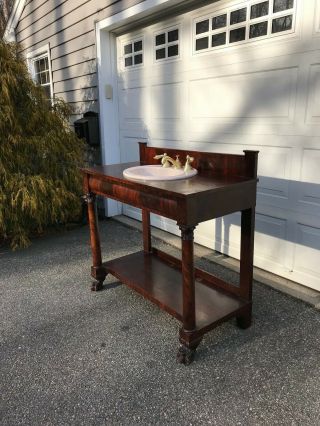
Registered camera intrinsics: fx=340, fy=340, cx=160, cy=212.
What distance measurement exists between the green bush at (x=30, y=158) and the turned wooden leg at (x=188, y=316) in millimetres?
1901

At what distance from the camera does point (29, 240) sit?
3.34 metres

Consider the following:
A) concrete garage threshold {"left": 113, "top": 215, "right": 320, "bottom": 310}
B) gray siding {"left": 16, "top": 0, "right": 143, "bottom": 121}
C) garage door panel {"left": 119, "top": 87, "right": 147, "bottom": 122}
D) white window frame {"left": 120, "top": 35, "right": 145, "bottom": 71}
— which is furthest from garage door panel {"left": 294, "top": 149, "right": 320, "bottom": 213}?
gray siding {"left": 16, "top": 0, "right": 143, "bottom": 121}

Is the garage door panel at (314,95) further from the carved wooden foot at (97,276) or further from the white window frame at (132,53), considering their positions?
the white window frame at (132,53)

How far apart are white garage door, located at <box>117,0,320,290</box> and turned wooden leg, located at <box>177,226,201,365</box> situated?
1029 mm

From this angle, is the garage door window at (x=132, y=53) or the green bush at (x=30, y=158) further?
the garage door window at (x=132, y=53)

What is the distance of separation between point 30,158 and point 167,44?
64.9 inches

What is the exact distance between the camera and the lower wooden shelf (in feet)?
5.90

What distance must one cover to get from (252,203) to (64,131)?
2.40 meters

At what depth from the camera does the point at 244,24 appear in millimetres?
2346

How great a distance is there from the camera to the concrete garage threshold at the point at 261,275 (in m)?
2.20

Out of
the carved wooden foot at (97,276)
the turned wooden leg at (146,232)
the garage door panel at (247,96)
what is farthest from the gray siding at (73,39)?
the carved wooden foot at (97,276)

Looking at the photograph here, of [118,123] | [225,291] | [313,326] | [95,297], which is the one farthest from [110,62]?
[313,326]

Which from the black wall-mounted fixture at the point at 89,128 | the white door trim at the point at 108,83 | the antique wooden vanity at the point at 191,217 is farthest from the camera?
the black wall-mounted fixture at the point at 89,128

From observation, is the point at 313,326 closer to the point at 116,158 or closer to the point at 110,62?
the point at 116,158
